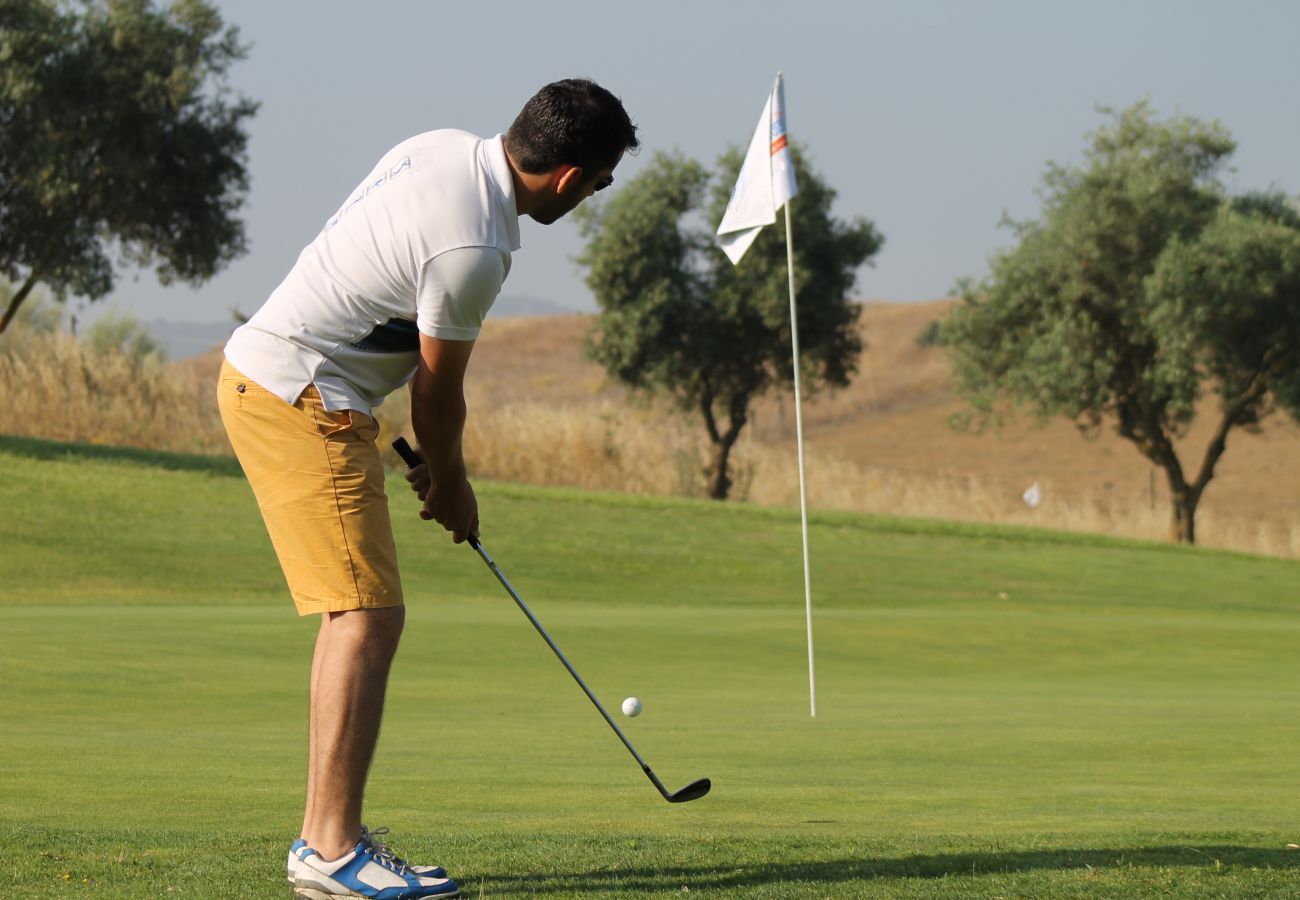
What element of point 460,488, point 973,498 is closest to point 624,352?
point 973,498

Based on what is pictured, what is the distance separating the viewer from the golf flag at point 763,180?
11.6 metres

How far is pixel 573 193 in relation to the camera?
3.83m

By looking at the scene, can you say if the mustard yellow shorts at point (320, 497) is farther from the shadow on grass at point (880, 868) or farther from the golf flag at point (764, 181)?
the golf flag at point (764, 181)

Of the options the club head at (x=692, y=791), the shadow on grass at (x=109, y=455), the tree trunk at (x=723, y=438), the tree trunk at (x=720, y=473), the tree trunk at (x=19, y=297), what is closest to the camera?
the club head at (x=692, y=791)

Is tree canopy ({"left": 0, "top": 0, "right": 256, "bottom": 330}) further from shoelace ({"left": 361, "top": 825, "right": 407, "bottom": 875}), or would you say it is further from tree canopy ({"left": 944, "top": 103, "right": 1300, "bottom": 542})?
shoelace ({"left": 361, "top": 825, "right": 407, "bottom": 875})

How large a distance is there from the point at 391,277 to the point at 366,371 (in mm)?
273

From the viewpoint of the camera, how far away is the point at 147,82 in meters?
26.3

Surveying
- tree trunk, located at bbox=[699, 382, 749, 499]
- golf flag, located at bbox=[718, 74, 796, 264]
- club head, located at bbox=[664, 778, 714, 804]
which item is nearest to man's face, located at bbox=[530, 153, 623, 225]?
club head, located at bbox=[664, 778, 714, 804]

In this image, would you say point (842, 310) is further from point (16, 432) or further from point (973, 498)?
point (16, 432)

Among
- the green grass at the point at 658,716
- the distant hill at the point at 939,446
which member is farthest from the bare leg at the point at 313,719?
the distant hill at the point at 939,446

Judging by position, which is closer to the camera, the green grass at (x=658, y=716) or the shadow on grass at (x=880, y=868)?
the shadow on grass at (x=880, y=868)

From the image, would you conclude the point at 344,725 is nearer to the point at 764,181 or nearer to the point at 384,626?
the point at 384,626

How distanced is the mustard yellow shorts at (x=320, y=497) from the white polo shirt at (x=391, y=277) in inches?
2.1

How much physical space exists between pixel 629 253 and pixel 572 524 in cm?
1245
